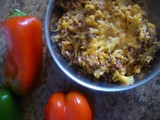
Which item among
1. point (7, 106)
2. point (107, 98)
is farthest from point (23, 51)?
point (107, 98)

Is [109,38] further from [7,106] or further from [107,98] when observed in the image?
[7,106]

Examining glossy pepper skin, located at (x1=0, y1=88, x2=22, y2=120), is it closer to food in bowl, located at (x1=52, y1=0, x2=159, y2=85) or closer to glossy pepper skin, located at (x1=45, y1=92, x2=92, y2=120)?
glossy pepper skin, located at (x1=45, y1=92, x2=92, y2=120)

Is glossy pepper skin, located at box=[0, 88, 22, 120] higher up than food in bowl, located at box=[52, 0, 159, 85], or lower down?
lower down

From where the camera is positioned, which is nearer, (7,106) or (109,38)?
(109,38)

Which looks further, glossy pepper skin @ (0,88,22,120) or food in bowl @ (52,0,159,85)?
glossy pepper skin @ (0,88,22,120)

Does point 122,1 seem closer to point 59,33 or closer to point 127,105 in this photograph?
point 59,33

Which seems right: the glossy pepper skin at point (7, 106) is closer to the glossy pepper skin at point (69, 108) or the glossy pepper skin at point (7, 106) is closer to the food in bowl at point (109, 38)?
the glossy pepper skin at point (69, 108)

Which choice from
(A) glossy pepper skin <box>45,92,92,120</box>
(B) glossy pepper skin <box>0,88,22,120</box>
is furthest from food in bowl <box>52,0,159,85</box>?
(B) glossy pepper skin <box>0,88,22,120</box>

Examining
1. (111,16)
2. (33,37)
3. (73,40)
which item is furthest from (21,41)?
(111,16)
